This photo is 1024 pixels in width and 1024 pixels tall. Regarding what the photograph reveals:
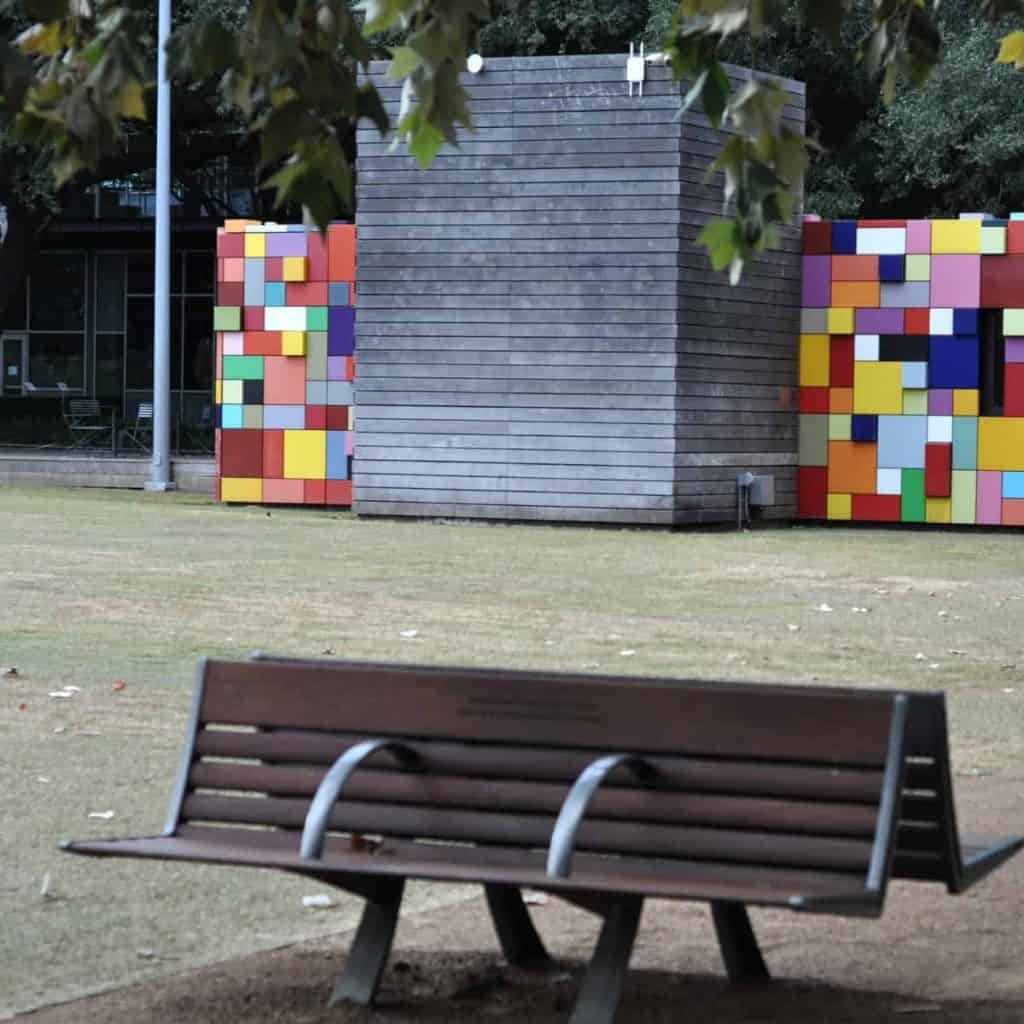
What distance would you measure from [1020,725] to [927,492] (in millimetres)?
16718

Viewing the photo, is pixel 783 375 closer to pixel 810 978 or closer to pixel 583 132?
pixel 583 132

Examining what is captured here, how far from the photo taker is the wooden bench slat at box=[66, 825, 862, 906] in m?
4.68

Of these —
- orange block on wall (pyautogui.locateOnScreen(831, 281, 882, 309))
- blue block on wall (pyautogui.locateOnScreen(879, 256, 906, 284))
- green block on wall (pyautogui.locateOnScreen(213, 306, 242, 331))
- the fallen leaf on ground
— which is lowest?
the fallen leaf on ground

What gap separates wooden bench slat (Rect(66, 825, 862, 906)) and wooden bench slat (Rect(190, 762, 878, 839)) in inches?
4.2

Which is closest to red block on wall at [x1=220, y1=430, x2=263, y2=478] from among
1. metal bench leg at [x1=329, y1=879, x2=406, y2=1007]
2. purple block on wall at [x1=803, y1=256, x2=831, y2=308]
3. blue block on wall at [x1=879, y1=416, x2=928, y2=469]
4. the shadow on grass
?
purple block on wall at [x1=803, y1=256, x2=831, y2=308]

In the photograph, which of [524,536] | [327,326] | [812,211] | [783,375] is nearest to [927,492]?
[783,375]

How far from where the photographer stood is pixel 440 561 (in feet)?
65.9

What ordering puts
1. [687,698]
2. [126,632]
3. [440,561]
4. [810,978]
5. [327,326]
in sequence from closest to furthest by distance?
[687,698]
[810,978]
[126,632]
[440,561]
[327,326]

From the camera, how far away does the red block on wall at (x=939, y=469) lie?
27.0 metres

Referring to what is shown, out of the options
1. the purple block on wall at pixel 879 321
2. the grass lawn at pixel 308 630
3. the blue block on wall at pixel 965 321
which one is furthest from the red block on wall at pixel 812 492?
the blue block on wall at pixel 965 321

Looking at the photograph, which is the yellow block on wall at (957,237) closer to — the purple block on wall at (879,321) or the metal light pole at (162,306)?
the purple block on wall at (879,321)

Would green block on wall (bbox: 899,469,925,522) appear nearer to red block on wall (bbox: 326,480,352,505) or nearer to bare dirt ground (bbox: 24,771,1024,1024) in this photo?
red block on wall (bbox: 326,480,352,505)

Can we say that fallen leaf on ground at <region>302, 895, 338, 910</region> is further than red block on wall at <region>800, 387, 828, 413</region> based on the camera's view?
No

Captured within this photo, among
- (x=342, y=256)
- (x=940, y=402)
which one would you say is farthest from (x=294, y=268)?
(x=940, y=402)
